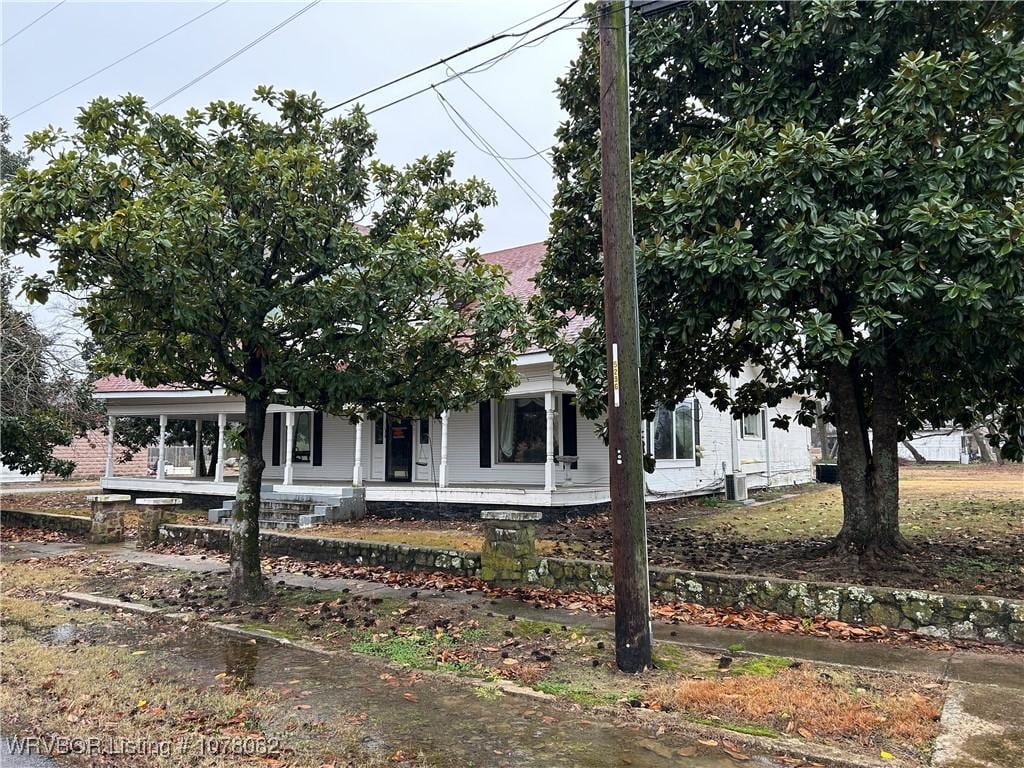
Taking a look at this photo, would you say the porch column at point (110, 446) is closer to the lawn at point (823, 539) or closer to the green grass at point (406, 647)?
the lawn at point (823, 539)

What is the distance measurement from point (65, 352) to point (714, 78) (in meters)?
14.7

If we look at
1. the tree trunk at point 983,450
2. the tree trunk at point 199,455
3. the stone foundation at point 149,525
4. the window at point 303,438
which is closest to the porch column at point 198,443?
the tree trunk at point 199,455

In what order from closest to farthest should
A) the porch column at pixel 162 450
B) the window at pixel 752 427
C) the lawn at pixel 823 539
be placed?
1. the lawn at pixel 823 539
2. the porch column at pixel 162 450
3. the window at pixel 752 427

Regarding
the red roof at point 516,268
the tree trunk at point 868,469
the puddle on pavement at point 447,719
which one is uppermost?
the red roof at point 516,268

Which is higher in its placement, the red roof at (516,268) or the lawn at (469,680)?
the red roof at (516,268)

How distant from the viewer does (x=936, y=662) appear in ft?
19.3

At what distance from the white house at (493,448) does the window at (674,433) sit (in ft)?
0.10

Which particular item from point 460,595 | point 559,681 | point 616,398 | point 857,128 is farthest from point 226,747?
point 857,128

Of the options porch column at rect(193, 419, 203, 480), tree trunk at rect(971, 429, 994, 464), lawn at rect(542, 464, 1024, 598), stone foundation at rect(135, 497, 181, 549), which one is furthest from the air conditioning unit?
tree trunk at rect(971, 429, 994, 464)

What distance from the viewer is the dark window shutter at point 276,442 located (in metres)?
21.5

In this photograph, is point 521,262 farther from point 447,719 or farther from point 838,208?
point 447,719

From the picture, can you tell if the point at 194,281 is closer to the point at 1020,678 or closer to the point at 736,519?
the point at 1020,678

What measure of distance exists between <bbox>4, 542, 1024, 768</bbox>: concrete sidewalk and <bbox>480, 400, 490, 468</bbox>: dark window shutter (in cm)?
800

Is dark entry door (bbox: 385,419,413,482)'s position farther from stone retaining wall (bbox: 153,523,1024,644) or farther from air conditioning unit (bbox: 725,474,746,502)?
air conditioning unit (bbox: 725,474,746,502)
